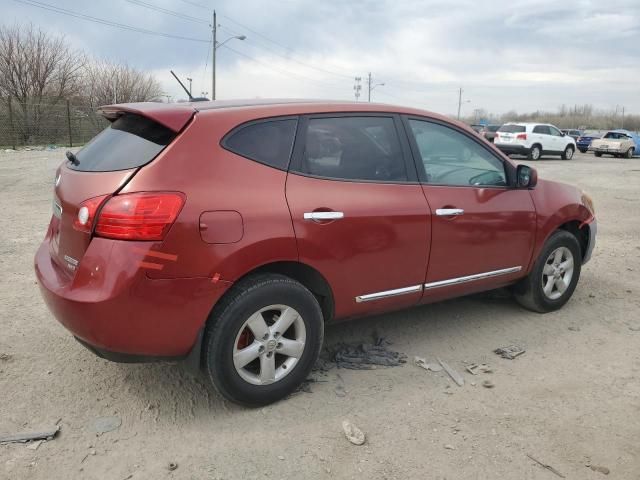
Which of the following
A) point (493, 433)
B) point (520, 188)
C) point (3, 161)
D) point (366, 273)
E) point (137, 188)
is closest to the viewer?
point (137, 188)

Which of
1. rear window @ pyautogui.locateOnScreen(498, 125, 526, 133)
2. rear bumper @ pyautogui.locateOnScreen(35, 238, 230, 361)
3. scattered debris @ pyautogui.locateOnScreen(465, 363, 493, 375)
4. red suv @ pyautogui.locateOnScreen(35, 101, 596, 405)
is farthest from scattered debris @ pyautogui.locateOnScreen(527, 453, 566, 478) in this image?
rear window @ pyautogui.locateOnScreen(498, 125, 526, 133)

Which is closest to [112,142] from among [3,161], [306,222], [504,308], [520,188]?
[306,222]

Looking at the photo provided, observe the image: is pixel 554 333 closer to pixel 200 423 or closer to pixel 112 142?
pixel 200 423

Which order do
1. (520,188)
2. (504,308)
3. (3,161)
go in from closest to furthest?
1. (520,188)
2. (504,308)
3. (3,161)

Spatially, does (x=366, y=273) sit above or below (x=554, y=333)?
above

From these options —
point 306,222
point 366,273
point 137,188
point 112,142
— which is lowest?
point 366,273

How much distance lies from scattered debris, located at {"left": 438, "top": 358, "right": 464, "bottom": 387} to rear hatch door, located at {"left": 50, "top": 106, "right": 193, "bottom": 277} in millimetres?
2225

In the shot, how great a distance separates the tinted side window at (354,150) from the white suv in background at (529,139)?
22.4 m

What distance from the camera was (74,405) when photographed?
3.06 meters

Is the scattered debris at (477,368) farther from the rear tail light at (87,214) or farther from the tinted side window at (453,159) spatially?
the rear tail light at (87,214)

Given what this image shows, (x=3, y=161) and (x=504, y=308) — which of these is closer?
(x=504, y=308)

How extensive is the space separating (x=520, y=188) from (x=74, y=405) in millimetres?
3385

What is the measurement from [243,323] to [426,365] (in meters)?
1.40

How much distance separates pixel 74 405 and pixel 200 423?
75cm
